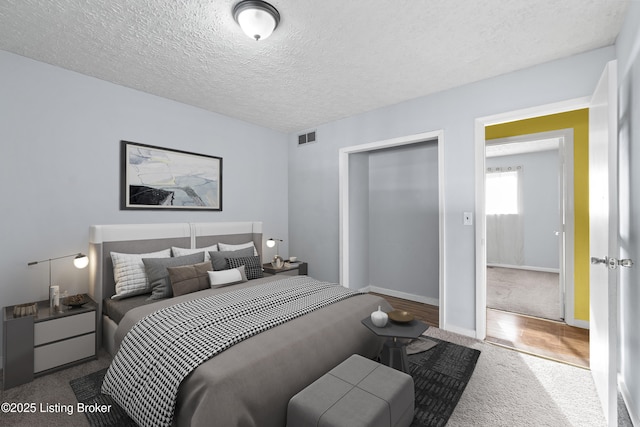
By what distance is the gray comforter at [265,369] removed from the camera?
1407 mm

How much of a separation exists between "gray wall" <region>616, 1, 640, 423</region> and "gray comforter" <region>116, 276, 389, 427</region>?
1.73 meters

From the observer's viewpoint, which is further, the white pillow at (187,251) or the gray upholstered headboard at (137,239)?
the white pillow at (187,251)

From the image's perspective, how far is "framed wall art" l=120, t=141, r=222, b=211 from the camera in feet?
10.5

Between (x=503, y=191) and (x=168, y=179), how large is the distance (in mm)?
7121

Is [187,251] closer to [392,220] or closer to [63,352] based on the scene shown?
[63,352]

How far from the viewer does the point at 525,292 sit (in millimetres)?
4789

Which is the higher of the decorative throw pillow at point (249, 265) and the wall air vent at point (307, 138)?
the wall air vent at point (307, 138)

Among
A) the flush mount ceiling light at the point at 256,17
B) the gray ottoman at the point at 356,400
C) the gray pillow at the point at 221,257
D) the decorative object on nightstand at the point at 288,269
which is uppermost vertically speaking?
the flush mount ceiling light at the point at 256,17

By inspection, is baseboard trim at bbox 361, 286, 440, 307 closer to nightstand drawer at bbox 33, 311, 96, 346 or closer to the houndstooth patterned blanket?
the houndstooth patterned blanket

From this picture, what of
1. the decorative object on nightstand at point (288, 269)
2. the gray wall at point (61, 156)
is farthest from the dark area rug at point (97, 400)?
the decorative object on nightstand at point (288, 269)

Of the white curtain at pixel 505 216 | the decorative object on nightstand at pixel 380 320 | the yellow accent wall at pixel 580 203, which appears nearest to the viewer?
the decorative object on nightstand at pixel 380 320

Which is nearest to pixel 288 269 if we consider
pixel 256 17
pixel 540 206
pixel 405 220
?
pixel 405 220

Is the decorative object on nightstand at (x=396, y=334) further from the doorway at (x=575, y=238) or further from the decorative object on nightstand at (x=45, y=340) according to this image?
the decorative object on nightstand at (x=45, y=340)

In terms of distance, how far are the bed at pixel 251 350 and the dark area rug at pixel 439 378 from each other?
435mm
